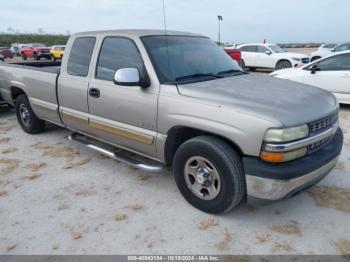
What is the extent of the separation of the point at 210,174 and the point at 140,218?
84cm

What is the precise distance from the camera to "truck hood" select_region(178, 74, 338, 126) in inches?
108

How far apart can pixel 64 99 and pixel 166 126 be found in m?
2.00

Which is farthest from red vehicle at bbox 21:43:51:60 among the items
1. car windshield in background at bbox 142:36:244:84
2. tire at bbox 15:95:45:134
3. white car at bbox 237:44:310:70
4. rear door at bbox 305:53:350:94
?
car windshield in background at bbox 142:36:244:84

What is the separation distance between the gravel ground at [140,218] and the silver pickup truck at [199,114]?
1.10ft

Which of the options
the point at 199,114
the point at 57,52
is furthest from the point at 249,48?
the point at 57,52

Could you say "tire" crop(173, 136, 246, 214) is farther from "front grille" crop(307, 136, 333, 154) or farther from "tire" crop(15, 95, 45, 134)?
"tire" crop(15, 95, 45, 134)

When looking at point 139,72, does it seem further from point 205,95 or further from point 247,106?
point 247,106

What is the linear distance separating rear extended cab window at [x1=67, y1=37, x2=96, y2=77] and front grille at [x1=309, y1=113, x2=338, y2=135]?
111 inches

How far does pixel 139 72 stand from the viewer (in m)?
3.42

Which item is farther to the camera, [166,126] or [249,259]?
[166,126]

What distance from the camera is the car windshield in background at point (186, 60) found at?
138 inches

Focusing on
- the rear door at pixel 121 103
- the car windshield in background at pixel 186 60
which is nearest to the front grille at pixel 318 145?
the car windshield in background at pixel 186 60

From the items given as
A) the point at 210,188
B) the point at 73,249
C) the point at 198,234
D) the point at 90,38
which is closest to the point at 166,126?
the point at 210,188

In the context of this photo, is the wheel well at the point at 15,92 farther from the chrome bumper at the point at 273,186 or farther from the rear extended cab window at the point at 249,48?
the rear extended cab window at the point at 249,48
